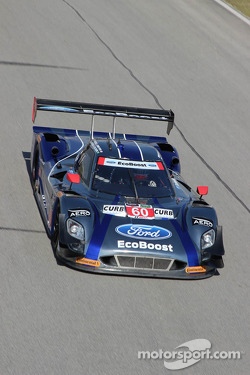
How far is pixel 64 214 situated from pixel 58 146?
8.62ft

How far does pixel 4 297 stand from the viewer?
9773 millimetres

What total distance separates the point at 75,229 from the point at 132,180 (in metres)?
1.38

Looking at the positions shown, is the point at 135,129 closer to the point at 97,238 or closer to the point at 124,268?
the point at 97,238

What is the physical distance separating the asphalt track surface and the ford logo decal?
512 millimetres

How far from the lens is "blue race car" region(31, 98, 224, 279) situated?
10.5m

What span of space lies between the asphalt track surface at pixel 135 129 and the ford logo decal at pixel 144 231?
1.68 ft

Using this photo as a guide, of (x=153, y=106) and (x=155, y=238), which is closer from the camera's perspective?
(x=155, y=238)

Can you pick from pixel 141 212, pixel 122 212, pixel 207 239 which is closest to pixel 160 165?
pixel 141 212

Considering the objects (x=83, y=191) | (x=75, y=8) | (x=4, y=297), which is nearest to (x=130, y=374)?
(x=4, y=297)

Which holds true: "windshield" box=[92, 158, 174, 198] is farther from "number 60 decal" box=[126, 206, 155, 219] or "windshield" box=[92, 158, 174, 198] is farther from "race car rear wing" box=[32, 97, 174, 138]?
"race car rear wing" box=[32, 97, 174, 138]

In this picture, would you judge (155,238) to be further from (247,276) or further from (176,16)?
(176,16)

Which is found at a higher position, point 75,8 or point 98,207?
point 98,207

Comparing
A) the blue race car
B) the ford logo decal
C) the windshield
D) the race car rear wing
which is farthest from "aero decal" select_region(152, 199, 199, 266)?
the race car rear wing

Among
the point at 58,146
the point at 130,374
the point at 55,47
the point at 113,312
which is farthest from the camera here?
the point at 55,47
